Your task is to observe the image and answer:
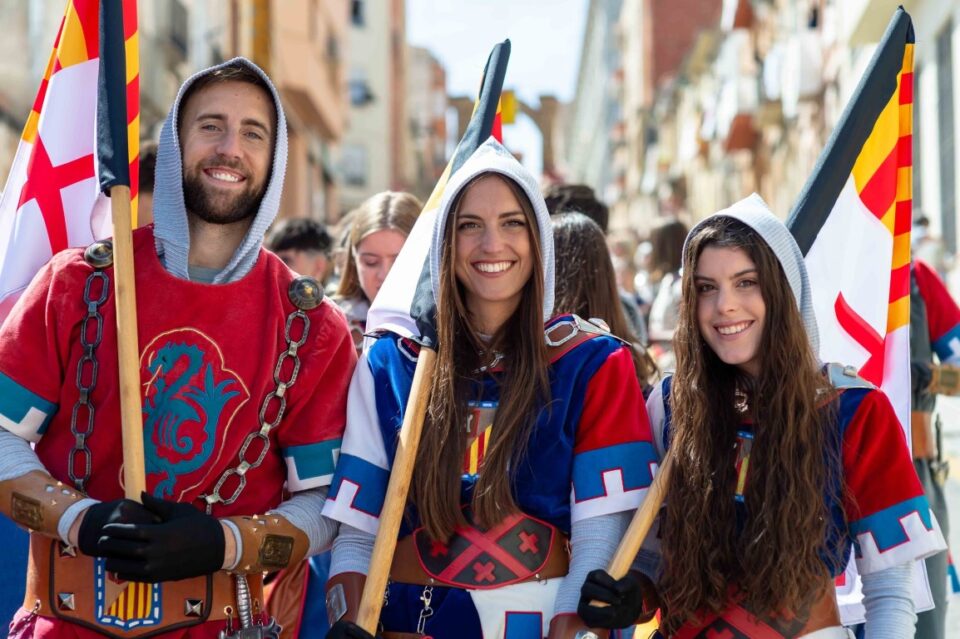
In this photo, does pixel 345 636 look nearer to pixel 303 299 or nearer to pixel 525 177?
pixel 303 299

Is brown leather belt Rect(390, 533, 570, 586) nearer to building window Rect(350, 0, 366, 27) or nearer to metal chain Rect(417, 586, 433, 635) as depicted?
metal chain Rect(417, 586, 433, 635)

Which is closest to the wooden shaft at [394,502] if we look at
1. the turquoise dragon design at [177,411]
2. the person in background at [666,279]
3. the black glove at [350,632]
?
the black glove at [350,632]

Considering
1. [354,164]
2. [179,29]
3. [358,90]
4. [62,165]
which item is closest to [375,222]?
[62,165]

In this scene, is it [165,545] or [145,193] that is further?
[145,193]

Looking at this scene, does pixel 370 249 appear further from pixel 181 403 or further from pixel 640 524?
pixel 640 524

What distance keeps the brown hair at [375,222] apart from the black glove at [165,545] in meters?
2.36

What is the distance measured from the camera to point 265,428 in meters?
3.15

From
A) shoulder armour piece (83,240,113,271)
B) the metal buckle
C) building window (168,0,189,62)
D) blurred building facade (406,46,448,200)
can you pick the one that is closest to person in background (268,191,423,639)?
the metal buckle

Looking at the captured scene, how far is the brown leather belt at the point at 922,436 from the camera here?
16.9 feet

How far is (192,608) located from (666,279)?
15.5 feet

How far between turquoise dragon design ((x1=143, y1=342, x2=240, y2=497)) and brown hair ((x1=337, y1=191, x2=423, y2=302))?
209 centimetres

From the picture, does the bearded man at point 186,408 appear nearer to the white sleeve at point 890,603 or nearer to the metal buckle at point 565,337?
the metal buckle at point 565,337

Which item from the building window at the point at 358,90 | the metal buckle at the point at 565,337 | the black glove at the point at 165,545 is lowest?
the black glove at the point at 165,545

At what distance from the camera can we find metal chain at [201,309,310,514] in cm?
312
